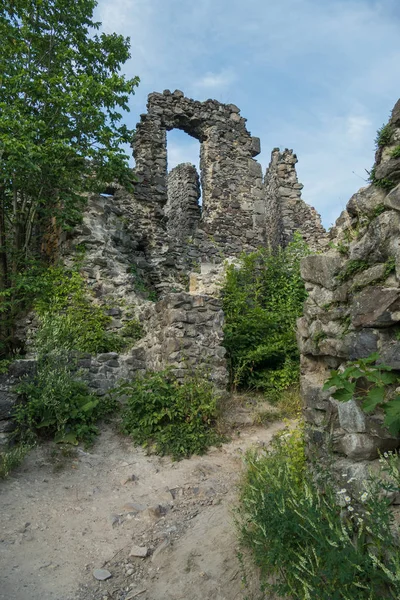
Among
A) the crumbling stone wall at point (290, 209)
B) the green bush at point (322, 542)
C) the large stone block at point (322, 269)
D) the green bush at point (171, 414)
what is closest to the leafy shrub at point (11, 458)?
the green bush at point (171, 414)

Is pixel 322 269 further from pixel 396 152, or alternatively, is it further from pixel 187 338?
pixel 187 338

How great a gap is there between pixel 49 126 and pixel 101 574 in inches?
288

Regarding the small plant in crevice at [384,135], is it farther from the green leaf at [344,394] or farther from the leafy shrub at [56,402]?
the leafy shrub at [56,402]

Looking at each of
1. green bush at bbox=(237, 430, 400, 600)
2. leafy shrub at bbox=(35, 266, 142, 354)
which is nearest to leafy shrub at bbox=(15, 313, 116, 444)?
leafy shrub at bbox=(35, 266, 142, 354)

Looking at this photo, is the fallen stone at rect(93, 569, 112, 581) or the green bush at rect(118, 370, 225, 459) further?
the green bush at rect(118, 370, 225, 459)

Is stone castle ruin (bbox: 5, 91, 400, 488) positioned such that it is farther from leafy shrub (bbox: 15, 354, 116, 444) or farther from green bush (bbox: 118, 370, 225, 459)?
green bush (bbox: 118, 370, 225, 459)

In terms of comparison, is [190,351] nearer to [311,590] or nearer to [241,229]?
[311,590]

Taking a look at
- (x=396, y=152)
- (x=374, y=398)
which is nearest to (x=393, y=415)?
(x=374, y=398)

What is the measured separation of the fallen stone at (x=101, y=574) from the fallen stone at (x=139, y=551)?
Answer: 10.4 inches

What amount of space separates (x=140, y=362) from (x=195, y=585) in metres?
4.29

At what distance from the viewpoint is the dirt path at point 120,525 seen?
3.18m

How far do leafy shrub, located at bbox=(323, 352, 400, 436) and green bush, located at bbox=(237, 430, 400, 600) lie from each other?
0.41 m

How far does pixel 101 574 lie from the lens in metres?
3.37

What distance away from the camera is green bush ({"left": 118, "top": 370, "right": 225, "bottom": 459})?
5449 millimetres
